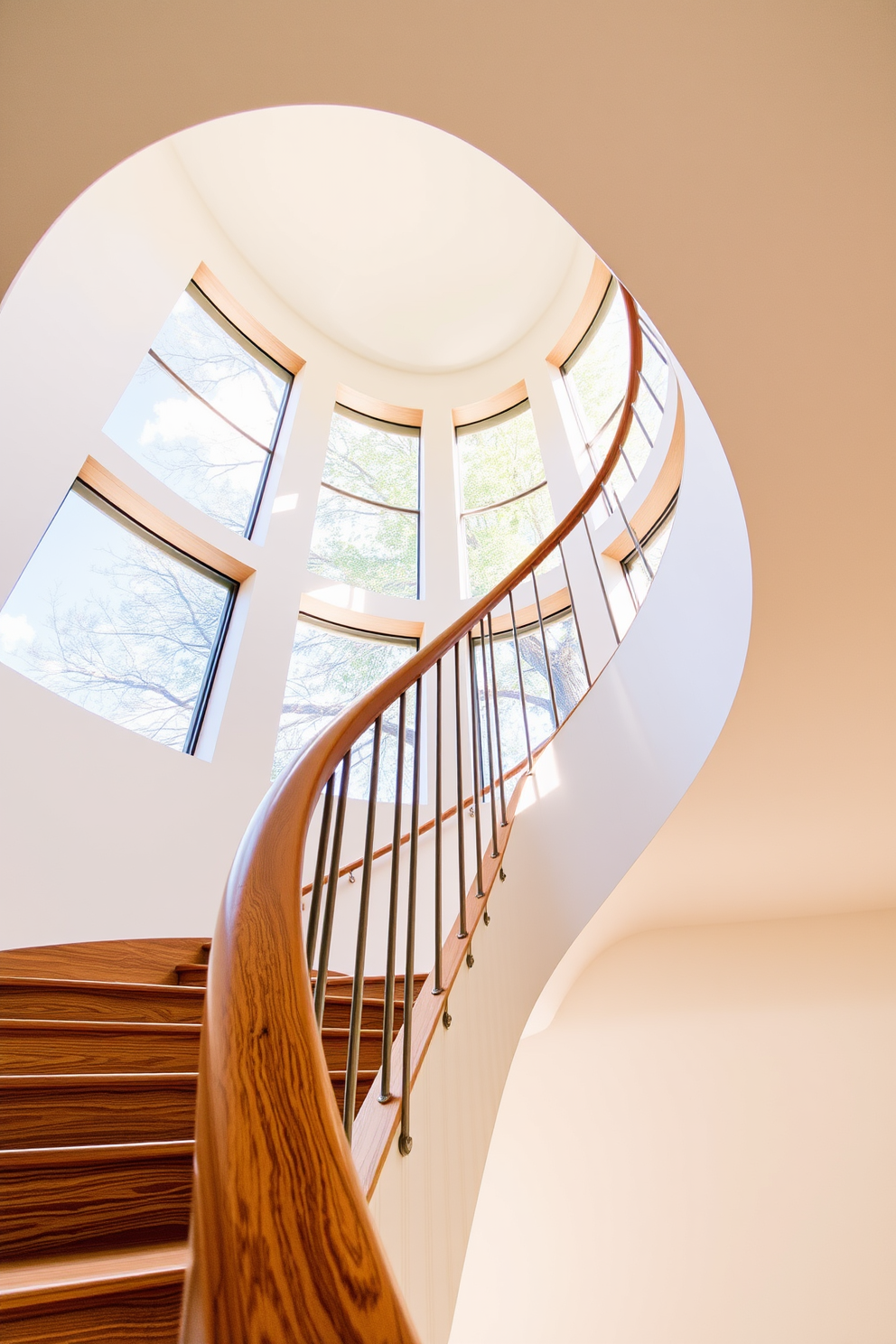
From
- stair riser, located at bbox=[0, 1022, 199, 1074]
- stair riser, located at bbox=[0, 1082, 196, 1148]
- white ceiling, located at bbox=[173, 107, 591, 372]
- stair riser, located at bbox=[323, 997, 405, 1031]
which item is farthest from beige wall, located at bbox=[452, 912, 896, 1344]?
white ceiling, located at bbox=[173, 107, 591, 372]

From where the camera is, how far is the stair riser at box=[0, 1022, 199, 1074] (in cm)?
172

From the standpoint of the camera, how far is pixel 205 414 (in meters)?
5.77

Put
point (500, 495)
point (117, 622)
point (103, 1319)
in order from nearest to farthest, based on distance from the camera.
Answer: point (103, 1319)
point (117, 622)
point (500, 495)

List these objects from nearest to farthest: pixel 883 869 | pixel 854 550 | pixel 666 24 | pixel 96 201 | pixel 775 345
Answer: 1. pixel 666 24
2. pixel 775 345
3. pixel 854 550
4. pixel 883 869
5. pixel 96 201

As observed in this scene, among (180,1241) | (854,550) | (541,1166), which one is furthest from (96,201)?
(541,1166)

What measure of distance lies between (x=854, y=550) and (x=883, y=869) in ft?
5.41

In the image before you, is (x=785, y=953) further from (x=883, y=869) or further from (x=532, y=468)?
(x=532, y=468)

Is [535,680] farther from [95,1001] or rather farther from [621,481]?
[95,1001]

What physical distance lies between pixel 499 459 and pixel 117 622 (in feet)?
12.6

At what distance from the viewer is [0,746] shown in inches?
134

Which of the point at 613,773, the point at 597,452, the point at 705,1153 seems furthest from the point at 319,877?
the point at 597,452

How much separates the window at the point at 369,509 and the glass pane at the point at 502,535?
0.47m

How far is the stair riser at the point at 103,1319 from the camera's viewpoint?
3.04 ft

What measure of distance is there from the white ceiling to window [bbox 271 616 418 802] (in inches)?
130
